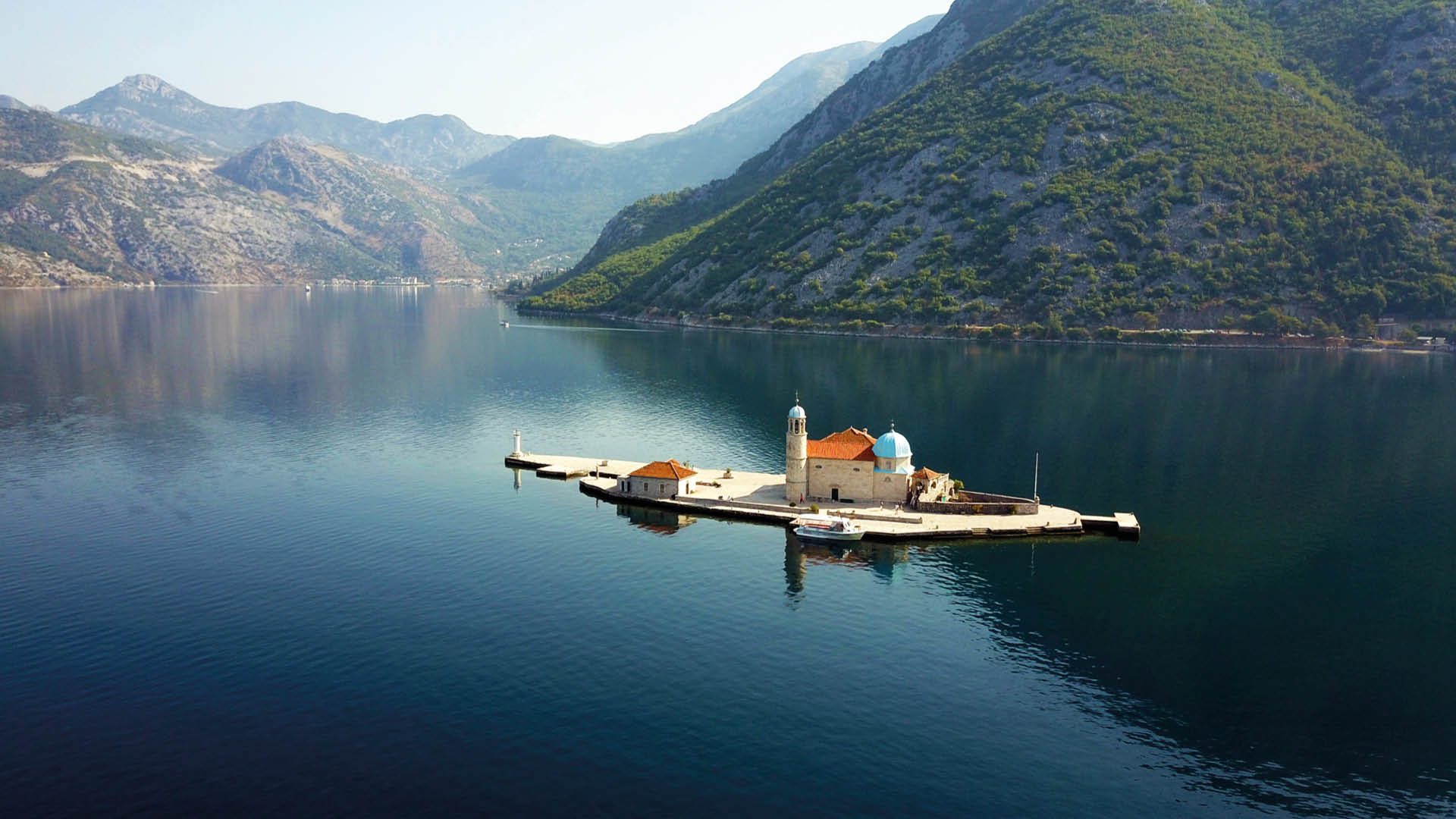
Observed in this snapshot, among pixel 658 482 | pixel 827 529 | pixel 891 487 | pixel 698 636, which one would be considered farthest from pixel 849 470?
pixel 698 636

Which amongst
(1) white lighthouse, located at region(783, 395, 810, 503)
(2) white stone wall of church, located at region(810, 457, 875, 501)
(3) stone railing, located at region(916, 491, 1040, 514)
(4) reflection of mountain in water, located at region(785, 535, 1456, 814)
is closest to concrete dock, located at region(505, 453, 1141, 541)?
(3) stone railing, located at region(916, 491, 1040, 514)

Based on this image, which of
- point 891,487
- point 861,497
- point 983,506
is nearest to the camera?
point 983,506

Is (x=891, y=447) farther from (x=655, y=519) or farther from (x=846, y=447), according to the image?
(x=655, y=519)

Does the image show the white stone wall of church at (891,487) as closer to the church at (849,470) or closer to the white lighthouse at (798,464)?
the church at (849,470)

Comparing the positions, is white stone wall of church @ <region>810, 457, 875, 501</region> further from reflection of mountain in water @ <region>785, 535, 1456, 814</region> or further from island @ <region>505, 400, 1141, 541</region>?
reflection of mountain in water @ <region>785, 535, 1456, 814</region>

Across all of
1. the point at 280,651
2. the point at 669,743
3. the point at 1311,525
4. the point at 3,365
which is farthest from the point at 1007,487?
the point at 3,365

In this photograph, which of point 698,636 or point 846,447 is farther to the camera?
point 846,447

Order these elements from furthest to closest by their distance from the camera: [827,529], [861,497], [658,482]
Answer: [658,482] < [861,497] < [827,529]

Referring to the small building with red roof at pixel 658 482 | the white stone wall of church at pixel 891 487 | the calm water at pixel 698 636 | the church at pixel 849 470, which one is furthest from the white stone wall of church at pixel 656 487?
the white stone wall of church at pixel 891 487
